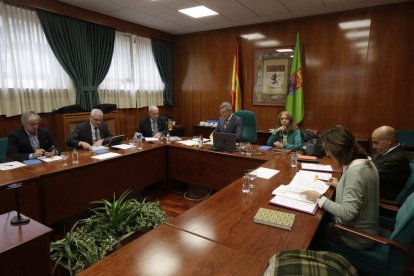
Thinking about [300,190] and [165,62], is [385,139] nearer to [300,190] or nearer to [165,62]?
[300,190]

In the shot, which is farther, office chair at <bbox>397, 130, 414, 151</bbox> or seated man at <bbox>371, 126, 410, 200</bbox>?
office chair at <bbox>397, 130, 414, 151</bbox>

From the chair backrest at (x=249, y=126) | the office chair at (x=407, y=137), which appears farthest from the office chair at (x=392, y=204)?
the chair backrest at (x=249, y=126)

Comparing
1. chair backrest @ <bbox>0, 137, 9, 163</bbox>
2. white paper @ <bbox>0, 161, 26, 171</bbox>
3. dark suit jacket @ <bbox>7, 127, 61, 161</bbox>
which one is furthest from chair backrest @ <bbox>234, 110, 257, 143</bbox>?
chair backrest @ <bbox>0, 137, 9, 163</bbox>

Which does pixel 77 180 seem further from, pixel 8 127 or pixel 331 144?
pixel 331 144

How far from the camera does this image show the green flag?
4566mm

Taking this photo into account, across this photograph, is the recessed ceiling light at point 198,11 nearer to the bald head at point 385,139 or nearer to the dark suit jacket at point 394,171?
the bald head at point 385,139

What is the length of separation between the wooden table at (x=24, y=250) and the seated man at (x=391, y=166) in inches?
95.6

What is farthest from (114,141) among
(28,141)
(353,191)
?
(353,191)

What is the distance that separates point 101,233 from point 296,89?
4.13 metres

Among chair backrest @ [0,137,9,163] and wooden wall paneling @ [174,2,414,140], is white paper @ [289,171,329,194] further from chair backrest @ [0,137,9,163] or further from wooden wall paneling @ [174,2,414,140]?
chair backrest @ [0,137,9,163]

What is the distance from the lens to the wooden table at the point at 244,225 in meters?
1.20

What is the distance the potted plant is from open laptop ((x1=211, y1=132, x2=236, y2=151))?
1.61 metres

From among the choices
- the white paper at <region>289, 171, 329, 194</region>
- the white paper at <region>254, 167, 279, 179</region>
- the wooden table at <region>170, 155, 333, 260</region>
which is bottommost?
the wooden table at <region>170, 155, 333, 260</region>

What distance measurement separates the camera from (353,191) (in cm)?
142
